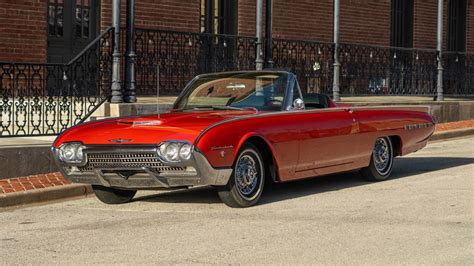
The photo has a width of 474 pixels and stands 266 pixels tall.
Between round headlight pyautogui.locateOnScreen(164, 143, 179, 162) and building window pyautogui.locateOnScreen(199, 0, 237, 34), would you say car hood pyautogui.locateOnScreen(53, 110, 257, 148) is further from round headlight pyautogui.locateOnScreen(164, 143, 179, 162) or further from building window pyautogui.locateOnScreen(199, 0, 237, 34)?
building window pyautogui.locateOnScreen(199, 0, 237, 34)

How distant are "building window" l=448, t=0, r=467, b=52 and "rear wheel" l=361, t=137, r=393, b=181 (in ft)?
63.6

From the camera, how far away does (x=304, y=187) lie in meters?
11.2

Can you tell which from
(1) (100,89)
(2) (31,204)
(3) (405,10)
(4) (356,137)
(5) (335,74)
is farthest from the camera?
(3) (405,10)

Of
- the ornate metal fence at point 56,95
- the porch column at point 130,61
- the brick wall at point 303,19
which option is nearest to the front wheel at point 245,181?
the ornate metal fence at point 56,95

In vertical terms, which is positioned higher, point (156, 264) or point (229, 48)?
point (229, 48)

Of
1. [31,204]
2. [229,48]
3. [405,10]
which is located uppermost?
[405,10]

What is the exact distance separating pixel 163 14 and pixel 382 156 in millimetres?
9122

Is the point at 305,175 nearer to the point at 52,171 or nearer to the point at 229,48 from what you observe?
the point at 52,171

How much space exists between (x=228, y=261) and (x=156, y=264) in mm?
552

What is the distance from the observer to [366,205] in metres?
9.50

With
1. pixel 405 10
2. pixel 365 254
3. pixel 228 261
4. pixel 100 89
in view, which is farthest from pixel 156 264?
pixel 405 10

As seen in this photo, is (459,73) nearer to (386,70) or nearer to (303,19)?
(386,70)

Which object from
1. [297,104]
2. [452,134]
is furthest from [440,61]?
[297,104]

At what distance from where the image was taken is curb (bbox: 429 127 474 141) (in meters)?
19.0
